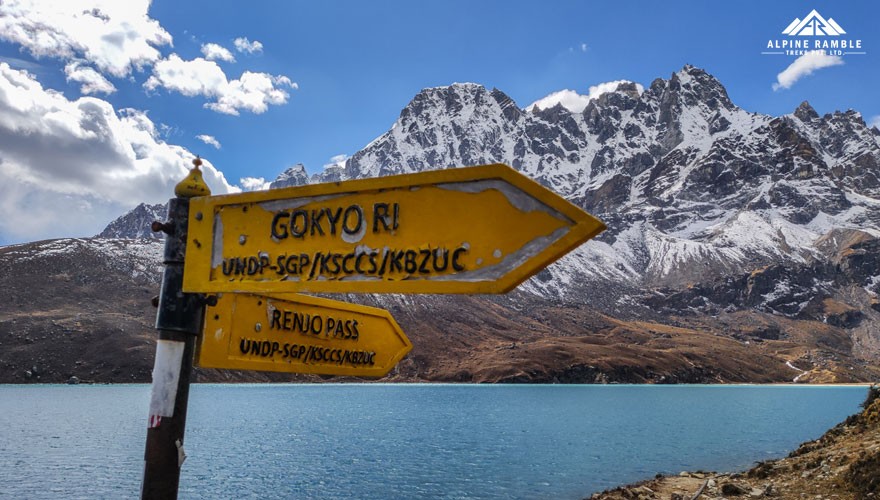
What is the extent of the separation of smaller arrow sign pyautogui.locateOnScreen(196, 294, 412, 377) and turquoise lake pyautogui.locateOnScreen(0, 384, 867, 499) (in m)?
26.6

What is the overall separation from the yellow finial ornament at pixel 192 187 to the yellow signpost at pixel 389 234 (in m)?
0.13

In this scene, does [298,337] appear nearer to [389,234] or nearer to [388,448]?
[389,234]

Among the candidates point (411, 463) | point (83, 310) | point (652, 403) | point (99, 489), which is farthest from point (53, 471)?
point (83, 310)

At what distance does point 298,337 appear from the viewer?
165 inches

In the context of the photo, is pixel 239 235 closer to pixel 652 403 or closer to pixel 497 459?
pixel 497 459

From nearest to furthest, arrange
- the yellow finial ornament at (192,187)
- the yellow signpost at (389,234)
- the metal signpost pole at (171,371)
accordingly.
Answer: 1. the yellow signpost at (389,234)
2. the metal signpost pole at (171,371)
3. the yellow finial ornament at (192,187)

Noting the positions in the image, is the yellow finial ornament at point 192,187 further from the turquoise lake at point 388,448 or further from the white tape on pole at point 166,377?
the turquoise lake at point 388,448

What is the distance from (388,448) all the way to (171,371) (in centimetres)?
4576

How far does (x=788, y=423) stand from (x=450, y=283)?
77.4 metres

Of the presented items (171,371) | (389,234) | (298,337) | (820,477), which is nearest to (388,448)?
(820,477)

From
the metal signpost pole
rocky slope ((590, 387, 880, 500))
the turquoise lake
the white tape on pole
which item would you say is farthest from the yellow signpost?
the turquoise lake

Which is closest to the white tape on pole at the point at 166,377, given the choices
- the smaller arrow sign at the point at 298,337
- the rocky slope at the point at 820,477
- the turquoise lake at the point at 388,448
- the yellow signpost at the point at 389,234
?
the smaller arrow sign at the point at 298,337

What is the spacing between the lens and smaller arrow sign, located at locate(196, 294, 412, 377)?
12.4ft

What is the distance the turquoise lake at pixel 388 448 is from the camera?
3188 cm
